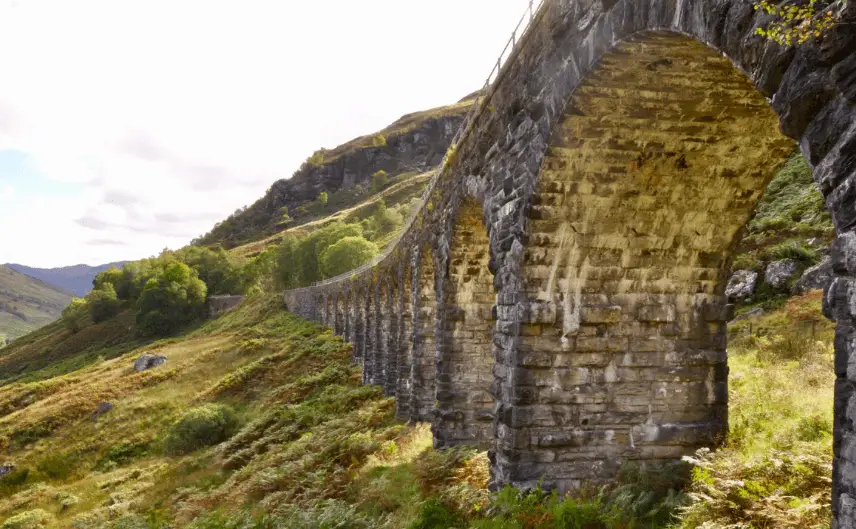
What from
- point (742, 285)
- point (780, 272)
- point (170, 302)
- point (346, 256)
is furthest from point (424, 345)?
point (170, 302)

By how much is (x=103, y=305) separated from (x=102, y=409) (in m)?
55.8

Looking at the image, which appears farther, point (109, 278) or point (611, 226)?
point (109, 278)

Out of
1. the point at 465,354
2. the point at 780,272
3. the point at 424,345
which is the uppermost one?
the point at 780,272

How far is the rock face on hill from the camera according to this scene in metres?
142

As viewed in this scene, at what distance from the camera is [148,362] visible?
43406mm

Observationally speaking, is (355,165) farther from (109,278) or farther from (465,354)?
(465,354)

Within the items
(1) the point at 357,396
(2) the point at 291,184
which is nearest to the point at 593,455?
(1) the point at 357,396

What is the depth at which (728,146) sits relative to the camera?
7.07m

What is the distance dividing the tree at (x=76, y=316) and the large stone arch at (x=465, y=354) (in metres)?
82.1

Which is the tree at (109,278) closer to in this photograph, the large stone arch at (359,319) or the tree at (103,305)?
the tree at (103,305)

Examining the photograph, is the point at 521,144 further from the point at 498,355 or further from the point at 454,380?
the point at 454,380

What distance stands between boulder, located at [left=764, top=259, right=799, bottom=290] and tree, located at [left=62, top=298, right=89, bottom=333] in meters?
85.2

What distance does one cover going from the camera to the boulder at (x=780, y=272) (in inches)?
781

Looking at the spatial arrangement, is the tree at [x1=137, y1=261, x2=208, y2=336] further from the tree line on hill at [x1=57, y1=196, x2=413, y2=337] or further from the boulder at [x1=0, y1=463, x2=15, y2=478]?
the boulder at [x1=0, y1=463, x2=15, y2=478]
